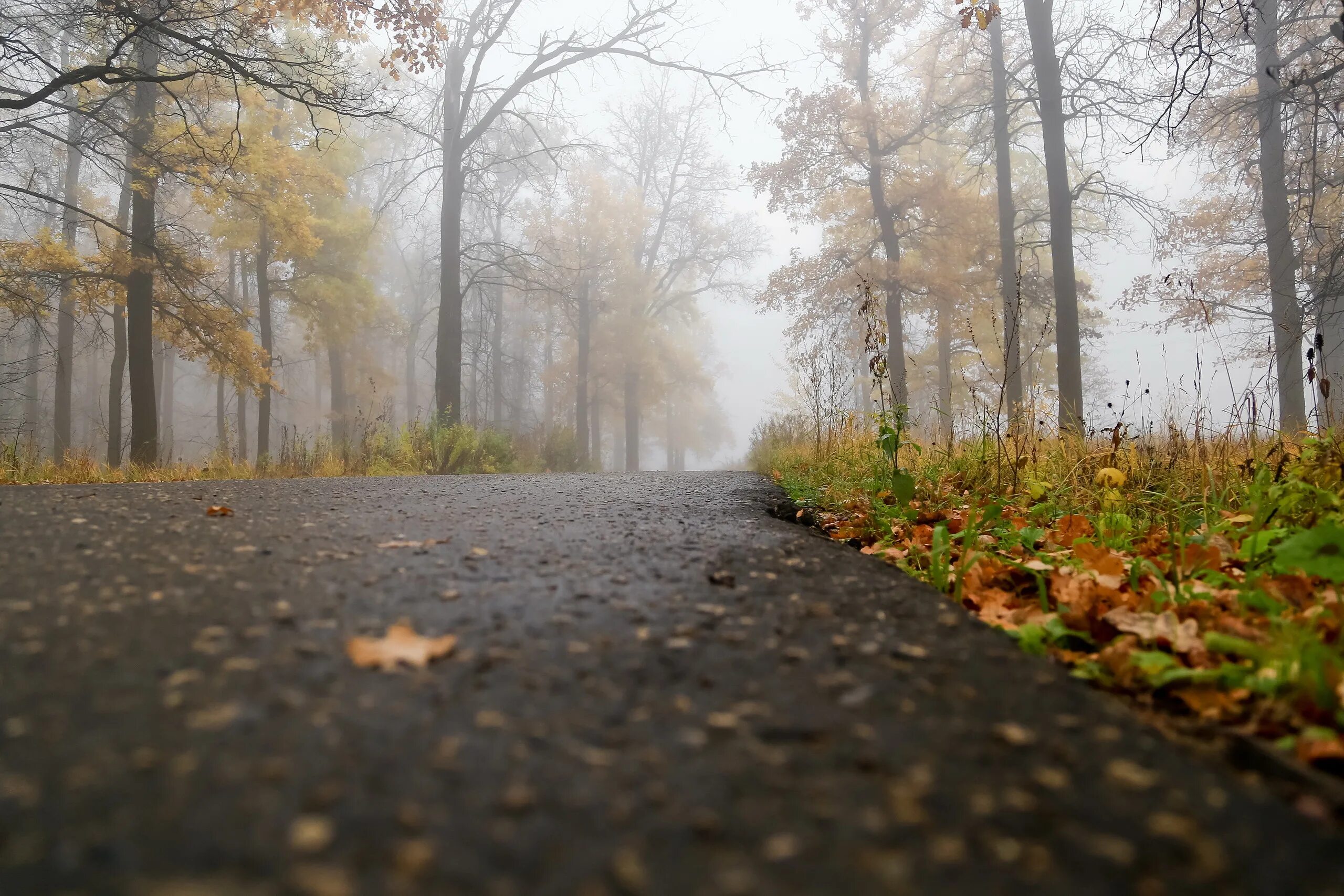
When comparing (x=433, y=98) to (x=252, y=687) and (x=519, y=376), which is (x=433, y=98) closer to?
(x=519, y=376)

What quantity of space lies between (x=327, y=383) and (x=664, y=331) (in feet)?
47.9

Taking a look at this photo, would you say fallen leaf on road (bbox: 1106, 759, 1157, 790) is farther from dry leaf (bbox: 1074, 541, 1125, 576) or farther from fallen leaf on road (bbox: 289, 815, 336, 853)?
dry leaf (bbox: 1074, 541, 1125, 576)

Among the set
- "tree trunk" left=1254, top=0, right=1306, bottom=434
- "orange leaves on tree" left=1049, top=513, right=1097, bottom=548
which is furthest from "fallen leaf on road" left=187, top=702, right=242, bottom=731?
"tree trunk" left=1254, top=0, right=1306, bottom=434

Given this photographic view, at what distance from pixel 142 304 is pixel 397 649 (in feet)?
33.1

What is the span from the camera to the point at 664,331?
2256cm

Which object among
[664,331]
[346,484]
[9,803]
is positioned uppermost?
[664,331]

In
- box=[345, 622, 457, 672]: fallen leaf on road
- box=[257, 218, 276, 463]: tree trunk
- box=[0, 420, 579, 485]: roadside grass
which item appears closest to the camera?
box=[345, 622, 457, 672]: fallen leaf on road

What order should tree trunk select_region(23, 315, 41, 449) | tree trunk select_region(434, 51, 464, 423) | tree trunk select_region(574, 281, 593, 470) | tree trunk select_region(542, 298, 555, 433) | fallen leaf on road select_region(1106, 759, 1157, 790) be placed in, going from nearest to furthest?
fallen leaf on road select_region(1106, 759, 1157, 790)
tree trunk select_region(434, 51, 464, 423)
tree trunk select_region(23, 315, 41, 449)
tree trunk select_region(574, 281, 593, 470)
tree trunk select_region(542, 298, 555, 433)

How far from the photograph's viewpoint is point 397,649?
42.8 inches

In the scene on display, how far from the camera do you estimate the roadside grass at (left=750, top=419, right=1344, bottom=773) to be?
3.70 ft

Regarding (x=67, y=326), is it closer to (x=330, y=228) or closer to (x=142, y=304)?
(x=330, y=228)

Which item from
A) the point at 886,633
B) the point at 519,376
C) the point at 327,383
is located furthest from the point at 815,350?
the point at 327,383

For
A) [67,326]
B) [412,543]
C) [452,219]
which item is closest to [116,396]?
[67,326]

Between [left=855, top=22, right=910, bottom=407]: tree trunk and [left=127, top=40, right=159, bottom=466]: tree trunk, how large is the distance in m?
12.6
